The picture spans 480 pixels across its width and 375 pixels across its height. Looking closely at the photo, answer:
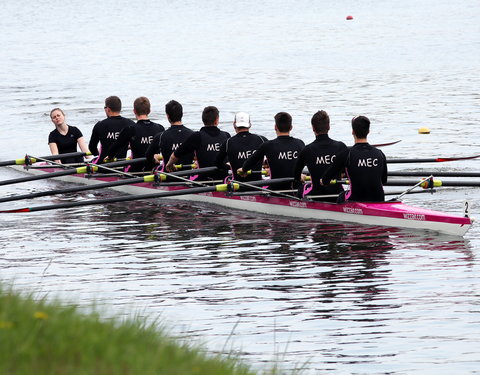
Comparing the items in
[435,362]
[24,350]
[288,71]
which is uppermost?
[288,71]

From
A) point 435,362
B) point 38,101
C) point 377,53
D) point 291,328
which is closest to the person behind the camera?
point 435,362

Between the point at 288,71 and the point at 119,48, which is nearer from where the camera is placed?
the point at 288,71

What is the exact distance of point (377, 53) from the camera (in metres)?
59.5

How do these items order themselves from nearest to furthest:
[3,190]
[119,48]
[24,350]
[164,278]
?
1. [24,350]
2. [164,278]
3. [3,190]
4. [119,48]

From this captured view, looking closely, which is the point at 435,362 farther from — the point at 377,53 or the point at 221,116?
the point at 377,53

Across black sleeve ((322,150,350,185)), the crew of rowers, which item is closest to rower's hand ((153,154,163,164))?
the crew of rowers

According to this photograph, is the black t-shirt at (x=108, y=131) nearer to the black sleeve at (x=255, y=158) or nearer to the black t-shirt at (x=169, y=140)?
the black t-shirt at (x=169, y=140)

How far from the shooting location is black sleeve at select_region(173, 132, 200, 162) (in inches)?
670

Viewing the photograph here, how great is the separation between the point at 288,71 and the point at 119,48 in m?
22.3

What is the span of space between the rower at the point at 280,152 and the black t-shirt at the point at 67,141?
22.6 feet

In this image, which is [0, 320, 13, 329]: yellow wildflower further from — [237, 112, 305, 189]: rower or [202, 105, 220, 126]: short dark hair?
[202, 105, 220, 126]: short dark hair

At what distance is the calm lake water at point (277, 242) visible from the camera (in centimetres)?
920

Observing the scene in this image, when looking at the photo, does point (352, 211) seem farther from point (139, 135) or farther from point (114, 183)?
point (139, 135)

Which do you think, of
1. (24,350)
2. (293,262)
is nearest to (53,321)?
(24,350)
